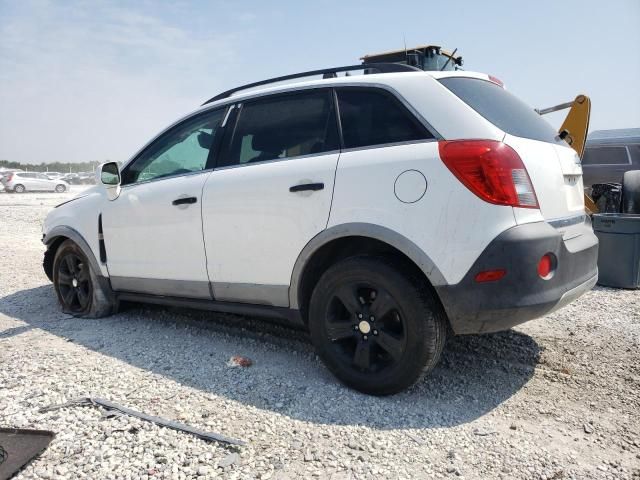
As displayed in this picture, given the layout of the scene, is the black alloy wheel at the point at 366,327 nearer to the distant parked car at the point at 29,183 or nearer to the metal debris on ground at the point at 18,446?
the metal debris on ground at the point at 18,446

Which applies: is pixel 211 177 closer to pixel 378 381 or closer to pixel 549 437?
pixel 378 381

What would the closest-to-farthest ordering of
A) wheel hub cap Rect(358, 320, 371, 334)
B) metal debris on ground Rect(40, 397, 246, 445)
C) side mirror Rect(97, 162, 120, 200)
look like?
1. metal debris on ground Rect(40, 397, 246, 445)
2. wheel hub cap Rect(358, 320, 371, 334)
3. side mirror Rect(97, 162, 120, 200)

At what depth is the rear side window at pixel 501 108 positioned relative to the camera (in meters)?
2.78

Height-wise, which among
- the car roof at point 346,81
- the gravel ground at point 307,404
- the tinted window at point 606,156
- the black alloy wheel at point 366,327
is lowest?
the gravel ground at point 307,404

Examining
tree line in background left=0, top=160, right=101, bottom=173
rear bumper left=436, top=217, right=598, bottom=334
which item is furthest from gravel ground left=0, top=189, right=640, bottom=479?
tree line in background left=0, top=160, right=101, bottom=173

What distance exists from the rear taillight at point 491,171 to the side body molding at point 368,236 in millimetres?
453

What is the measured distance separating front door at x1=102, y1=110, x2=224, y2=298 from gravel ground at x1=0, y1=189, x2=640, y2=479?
1.73ft

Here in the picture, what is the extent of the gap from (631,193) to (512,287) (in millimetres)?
4808

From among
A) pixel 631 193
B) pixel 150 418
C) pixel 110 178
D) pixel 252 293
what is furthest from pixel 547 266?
pixel 631 193

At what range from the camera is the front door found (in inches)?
147

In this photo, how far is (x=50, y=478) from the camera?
2.18m

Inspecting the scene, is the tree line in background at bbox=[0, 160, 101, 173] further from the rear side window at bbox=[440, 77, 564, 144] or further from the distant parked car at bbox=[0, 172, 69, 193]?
the rear side window at bbox=[440, 77, 564, 144]

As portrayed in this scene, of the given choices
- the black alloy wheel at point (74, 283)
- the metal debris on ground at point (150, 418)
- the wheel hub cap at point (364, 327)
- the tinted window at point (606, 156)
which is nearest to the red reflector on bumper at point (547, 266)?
the wheel hub cap at point (364, 327)

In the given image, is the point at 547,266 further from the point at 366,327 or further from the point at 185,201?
the point at 185,201
